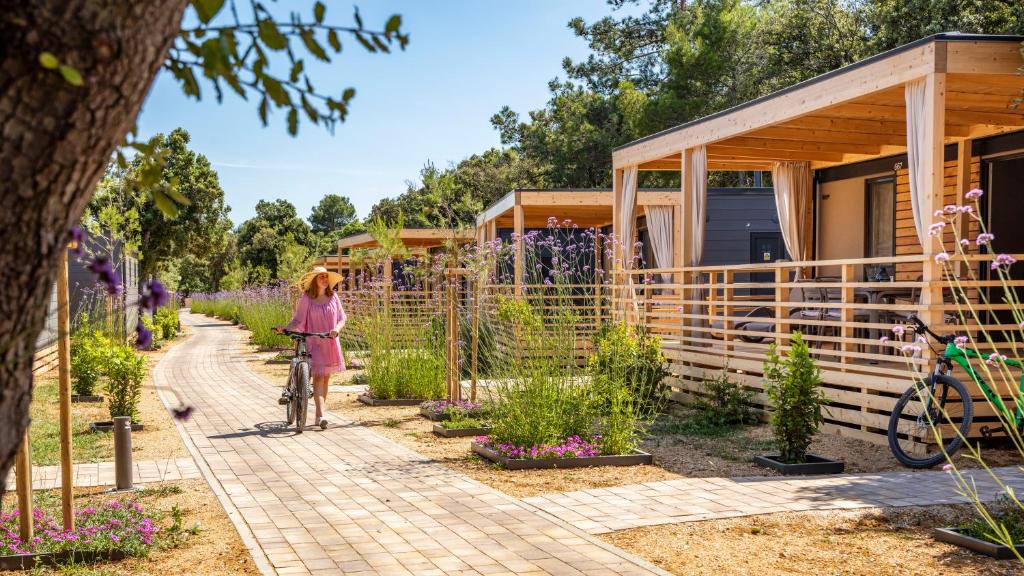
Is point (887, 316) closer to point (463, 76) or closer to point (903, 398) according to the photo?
point (903, 398)

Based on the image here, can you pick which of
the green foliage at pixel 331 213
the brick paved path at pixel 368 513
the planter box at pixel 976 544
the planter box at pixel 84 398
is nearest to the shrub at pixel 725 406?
the brick paved path at pixel 368 513

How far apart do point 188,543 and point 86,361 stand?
737cm

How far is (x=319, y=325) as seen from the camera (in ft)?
32.2

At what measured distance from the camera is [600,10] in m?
36.9

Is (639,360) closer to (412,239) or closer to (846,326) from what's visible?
(846,326)

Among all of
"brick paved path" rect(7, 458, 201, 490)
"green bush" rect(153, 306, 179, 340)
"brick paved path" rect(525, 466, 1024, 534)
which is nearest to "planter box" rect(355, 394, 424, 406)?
"brick paved path" rect(7, 458, 201, 490)

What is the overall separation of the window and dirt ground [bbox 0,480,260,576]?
9998mm

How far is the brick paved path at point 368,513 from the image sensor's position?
4.73 metres

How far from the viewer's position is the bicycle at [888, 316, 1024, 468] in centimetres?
716

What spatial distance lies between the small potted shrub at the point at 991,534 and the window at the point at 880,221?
27.9 ft

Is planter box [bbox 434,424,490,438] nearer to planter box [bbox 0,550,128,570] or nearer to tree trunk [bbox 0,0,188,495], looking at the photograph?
planter box [bbox 0,550,128,570]

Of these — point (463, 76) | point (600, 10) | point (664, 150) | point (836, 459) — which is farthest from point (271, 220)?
point (836, 459)

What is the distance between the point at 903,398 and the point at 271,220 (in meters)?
78.0

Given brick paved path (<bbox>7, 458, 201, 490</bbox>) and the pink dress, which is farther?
the pink dress
